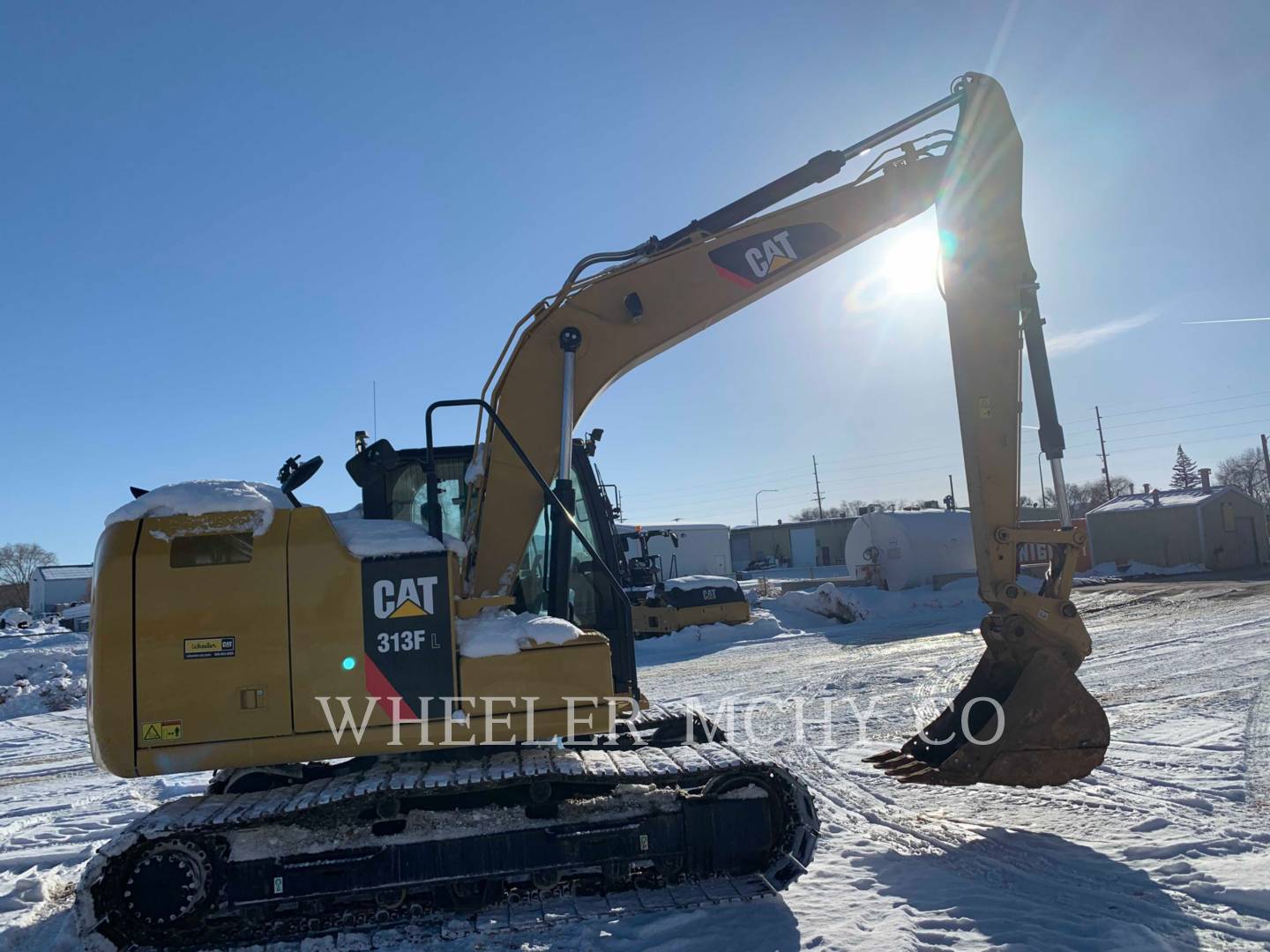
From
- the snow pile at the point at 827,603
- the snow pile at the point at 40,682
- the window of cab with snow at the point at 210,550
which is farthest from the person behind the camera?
the snow pile at the point at 827,603

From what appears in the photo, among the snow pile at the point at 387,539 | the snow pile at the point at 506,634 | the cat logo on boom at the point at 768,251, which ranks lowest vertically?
the snow pile at the point at 506,634

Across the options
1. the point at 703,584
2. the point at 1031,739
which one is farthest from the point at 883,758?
the point at 703,584

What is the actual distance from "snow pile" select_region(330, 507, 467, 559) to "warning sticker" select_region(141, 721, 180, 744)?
46.4 inches

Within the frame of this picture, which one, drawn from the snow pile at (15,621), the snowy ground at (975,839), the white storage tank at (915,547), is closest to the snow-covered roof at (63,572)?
the snow pile at (15,621)

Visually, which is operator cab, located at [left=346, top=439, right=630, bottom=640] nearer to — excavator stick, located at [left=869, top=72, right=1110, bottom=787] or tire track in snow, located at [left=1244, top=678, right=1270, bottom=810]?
excavator stick, located at [left=869, top=72, right=1110, bottom=787]

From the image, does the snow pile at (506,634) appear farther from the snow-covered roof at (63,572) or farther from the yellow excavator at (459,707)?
Answer: the snow-covered roof at (63,572)

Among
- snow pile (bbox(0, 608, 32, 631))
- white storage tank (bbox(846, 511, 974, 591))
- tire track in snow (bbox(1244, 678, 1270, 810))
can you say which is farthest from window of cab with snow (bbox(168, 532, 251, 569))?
snow pile (bbox(0, 608, 32, 631))

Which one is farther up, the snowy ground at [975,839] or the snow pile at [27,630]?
the snow pile at [27,630]

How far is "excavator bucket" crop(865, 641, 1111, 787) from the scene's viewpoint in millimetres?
5156

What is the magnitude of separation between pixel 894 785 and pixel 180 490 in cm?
522

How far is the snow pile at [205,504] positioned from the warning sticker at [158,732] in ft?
3.16

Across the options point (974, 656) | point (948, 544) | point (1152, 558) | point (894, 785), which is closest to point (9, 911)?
point (894, 785)

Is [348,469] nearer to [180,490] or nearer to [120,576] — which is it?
[180,490]

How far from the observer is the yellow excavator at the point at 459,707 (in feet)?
14.2
